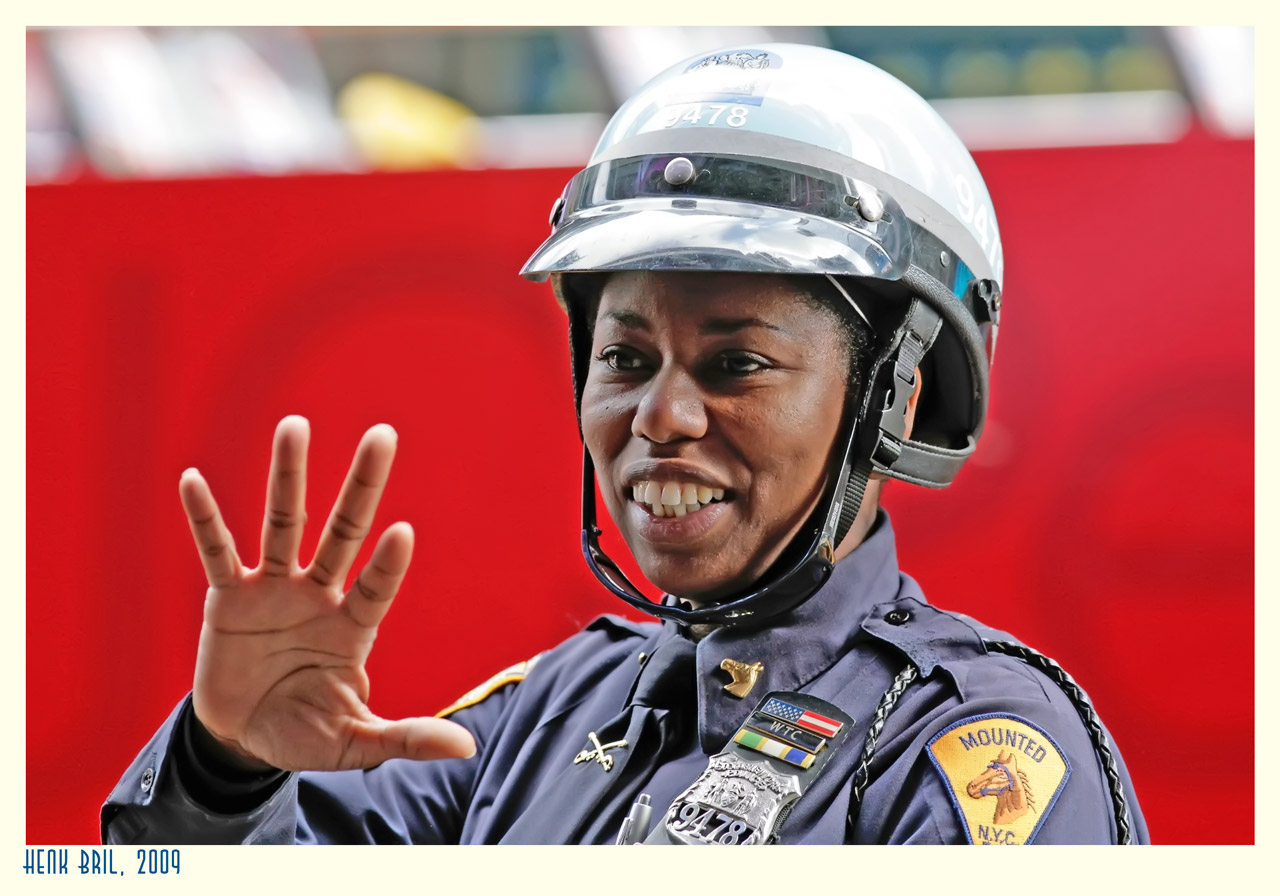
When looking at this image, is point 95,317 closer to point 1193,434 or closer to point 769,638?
point 769,638

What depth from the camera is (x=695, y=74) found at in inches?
86.4

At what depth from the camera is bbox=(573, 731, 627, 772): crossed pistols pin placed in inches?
81.4

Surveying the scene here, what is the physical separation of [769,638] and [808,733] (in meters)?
0.18

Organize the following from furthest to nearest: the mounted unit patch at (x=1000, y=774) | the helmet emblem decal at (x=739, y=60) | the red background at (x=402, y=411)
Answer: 1. the red background at (x=402, y=411)
2. the helmet emblem decal at (x=739, y=60)
3. the mounted unit patch at (x=1000, y=774)

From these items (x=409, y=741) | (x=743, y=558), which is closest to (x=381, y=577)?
(x=409, y=741)

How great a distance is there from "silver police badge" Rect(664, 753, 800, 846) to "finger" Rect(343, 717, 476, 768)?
303mm

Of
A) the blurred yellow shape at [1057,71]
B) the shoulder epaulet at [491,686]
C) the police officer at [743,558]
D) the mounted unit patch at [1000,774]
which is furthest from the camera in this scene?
the blurred yellow shape at [1057,71]

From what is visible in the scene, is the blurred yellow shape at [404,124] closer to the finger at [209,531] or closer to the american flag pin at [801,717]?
the finger at [209,531]

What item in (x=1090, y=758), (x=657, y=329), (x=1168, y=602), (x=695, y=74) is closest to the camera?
(x=1090, y=758)

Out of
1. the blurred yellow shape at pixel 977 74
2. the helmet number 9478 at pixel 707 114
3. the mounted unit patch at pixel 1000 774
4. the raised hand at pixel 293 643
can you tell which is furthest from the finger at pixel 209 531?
the blurred yellow shape at pixel 977 74

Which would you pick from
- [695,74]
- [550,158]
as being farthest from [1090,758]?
[550,158]

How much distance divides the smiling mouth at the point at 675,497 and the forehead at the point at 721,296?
0.80 ft

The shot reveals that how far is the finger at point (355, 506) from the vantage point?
1.85 meters

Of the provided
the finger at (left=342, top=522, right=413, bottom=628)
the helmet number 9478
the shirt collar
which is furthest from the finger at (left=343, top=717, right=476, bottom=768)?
the helmet number 9478
